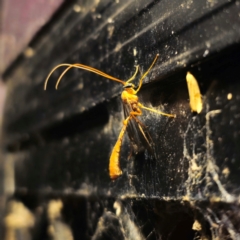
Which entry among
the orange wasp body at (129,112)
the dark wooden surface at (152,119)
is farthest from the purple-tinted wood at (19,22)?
the orange wasp body at (129,112)

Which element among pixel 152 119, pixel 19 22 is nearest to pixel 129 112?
pixel 152 119

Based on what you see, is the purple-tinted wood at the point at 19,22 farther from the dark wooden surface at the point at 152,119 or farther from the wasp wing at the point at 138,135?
the wasp wing at the point at 138,135

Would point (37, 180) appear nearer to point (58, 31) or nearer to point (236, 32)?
point (58, 31)

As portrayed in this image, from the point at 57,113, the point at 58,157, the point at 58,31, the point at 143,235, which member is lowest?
the point at 143,235

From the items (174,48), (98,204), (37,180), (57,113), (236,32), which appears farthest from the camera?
(37,180)

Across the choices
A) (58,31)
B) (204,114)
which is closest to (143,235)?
(204,114)

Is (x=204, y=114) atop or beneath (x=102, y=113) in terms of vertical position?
beneath
